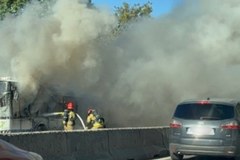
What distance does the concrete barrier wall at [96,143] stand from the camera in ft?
35.8

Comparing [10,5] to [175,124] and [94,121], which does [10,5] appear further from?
[175,124]

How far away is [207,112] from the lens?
45.4ft

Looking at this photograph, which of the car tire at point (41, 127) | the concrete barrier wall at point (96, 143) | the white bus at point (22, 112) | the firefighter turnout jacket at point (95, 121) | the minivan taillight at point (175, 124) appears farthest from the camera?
the car tire at point (41, 127)

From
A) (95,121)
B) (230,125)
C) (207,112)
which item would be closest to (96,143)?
(207,112)

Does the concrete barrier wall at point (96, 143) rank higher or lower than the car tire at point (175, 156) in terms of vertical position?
higher

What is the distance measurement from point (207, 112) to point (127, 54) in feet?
34.2

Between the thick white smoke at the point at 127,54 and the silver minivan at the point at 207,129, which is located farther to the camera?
the thick white smoke at the point at 127,54

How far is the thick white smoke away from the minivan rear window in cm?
912

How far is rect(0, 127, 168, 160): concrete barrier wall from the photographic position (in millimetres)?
10898

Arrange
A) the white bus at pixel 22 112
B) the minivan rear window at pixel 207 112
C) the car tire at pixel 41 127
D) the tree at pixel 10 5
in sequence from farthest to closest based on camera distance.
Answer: the tree at pixel 10 5 → the car tire at pixel 41 127 → the white bus at pixel 22 112 → the minivan rear window at pixel 207 112

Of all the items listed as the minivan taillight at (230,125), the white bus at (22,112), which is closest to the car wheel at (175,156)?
the minivan taillight at (230,125)

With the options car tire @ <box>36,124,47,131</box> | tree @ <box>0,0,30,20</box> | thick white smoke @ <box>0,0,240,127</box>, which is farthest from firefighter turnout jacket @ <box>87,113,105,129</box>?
tree @ <box>0,0,30,20</box>

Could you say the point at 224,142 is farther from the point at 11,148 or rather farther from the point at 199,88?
the point at 199,88

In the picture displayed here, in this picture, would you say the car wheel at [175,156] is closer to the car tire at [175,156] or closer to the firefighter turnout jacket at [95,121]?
the car tire at [175,156]
